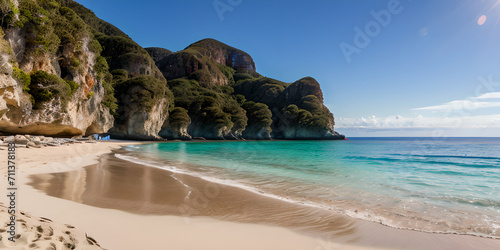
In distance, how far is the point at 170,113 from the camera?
64000 millimetres

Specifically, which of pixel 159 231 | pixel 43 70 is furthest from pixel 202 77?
pixel 159 231

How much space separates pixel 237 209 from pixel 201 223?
1.27 meters

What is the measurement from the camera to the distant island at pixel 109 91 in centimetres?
1602

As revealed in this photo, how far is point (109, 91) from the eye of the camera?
38.1 meters

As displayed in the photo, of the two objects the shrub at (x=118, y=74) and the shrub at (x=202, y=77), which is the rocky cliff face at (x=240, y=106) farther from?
the shrub at (x=118, y=74)

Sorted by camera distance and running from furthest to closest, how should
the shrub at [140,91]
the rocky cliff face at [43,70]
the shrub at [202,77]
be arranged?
the shrub at [202,77] → the shrub at [140,91] → the rocky cliff face at [43,70]

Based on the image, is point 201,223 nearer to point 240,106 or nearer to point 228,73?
point 240,106

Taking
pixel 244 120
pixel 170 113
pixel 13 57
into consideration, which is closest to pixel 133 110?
pixel 170 113

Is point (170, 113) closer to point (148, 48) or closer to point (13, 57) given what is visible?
point (13, 57)

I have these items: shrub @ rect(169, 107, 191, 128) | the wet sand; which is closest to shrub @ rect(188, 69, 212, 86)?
shrub @ rect(169, 107, 191, 128)

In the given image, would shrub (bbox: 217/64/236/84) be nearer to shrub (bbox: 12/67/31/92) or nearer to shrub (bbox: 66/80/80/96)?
shrub (bbox: 66/80/80/96)

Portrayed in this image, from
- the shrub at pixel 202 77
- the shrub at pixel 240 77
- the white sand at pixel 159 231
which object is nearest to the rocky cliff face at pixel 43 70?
the white sand at pixel 159 231

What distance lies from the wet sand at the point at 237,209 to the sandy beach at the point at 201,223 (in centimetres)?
2

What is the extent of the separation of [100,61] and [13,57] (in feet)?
56.4
